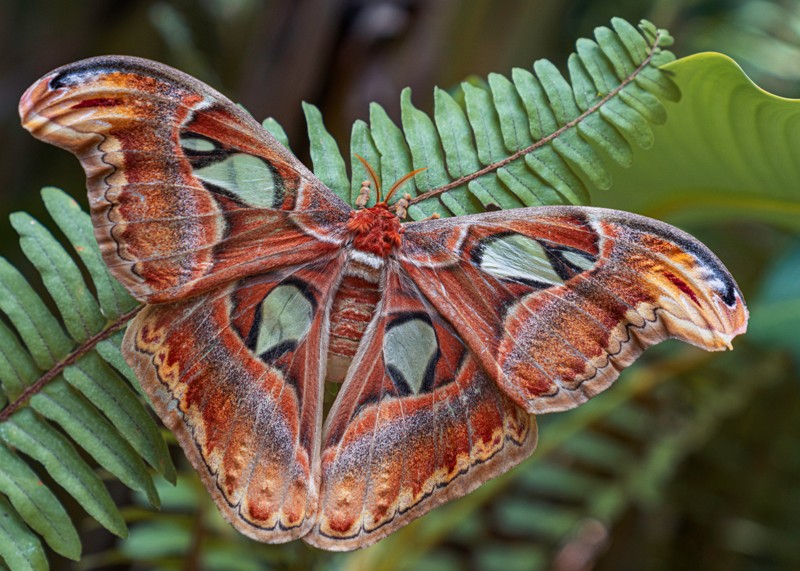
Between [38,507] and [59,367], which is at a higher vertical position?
[59,367]

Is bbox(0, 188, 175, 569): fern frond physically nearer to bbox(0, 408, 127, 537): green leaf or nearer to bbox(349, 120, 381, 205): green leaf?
bbox(0, 408, 127, 537): green leaf

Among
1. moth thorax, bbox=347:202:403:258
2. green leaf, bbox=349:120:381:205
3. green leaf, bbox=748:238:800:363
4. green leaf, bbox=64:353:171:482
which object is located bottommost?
green leaf, bbox=748:238:800:363

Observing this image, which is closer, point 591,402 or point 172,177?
point 172,177

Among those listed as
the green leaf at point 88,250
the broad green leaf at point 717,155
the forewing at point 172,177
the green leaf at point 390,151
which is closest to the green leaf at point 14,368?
the green leaf at point 88,250

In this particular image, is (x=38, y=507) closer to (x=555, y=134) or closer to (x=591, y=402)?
(x=555, y=134)

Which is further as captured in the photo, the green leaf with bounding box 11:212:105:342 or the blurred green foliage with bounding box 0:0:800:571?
the blurred green foliage with bounding box 0:0:800:571

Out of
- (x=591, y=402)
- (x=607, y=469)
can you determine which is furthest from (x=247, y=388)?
(x=607, y=469)

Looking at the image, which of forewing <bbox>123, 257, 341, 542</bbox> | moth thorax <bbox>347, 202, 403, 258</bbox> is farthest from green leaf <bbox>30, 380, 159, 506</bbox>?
moth thorax <bbox>347, 202, 403, 258</bbox>

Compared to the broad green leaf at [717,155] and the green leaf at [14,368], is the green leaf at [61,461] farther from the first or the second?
the broad green leaf at [717,155]
